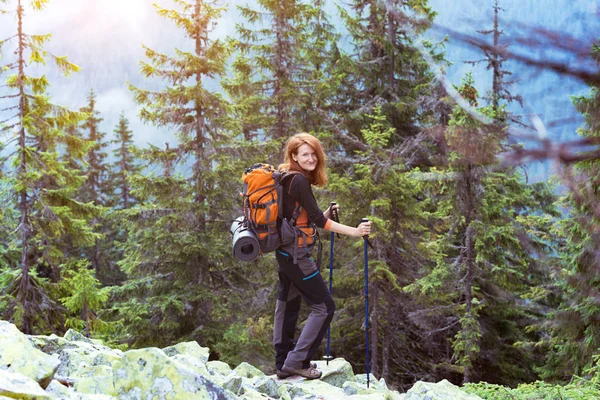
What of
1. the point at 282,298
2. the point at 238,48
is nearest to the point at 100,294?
the point at 282,298

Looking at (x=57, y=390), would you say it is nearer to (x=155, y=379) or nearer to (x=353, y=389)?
(x=155, y=379)

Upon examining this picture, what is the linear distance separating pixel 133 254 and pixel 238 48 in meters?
8.66

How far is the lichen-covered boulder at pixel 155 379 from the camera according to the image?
335cm

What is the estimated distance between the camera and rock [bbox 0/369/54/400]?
2.85 metres

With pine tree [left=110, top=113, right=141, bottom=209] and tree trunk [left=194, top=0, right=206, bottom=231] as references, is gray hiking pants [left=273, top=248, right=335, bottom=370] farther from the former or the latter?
pine tree [left=110, top=113, right=141, bottom=209]

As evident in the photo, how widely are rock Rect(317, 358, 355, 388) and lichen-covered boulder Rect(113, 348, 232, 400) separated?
266 centimetres

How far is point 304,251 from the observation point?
5.32m

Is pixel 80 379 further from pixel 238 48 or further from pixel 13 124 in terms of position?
pixel 238 48

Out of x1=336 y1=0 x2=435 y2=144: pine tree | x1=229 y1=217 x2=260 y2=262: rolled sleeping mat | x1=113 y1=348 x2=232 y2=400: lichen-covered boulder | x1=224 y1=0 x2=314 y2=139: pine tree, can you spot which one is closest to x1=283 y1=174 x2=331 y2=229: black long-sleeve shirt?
x1=229 y1=217 x2=260 y2=262: rolled sleeping mat

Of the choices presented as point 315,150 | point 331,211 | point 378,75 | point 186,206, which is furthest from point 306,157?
point 378,75

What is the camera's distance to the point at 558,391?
187 inches

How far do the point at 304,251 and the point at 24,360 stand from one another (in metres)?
2.69

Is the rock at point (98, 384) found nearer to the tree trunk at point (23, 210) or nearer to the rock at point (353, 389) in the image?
the rock at point (353, 389)

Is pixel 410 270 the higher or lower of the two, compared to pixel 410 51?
lower
